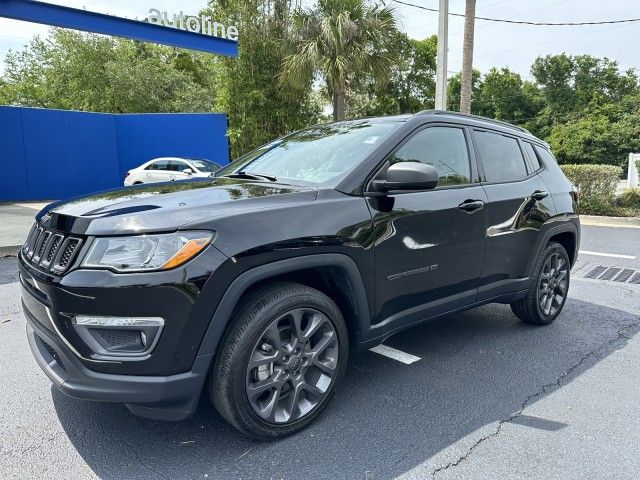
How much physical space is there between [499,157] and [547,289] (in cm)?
127

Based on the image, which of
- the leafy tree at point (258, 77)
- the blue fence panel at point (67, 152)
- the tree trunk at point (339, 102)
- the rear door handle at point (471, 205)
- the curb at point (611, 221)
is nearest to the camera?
the rear door handle at point (471, 205)

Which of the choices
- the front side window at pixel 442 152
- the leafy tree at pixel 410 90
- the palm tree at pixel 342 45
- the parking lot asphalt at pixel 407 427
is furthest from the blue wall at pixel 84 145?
the front side window at pixel 442 152

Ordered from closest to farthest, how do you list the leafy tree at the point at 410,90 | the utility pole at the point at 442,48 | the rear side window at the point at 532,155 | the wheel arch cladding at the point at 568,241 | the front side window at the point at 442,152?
the front side window at the point at 442,152 < the rear side window at the point at 532,155 < the wheel arch cladding at the point at 568,241 < the utility pole at the point at 442,48 < the leafy tree at the point at 410,90

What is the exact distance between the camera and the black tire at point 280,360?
2354 millimetres

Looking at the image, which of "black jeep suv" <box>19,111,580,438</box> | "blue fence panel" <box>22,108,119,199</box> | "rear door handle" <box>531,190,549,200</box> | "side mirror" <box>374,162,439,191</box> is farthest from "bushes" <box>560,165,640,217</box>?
"blue fence panel" <box>22,108,119,199</box>

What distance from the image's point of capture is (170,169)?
1536 centimetres

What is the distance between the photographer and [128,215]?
226 cm

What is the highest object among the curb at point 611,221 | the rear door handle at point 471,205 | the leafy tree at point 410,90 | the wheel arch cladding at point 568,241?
the leafy tree at point 410,90

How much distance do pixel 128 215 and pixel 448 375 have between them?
2307 millimetres

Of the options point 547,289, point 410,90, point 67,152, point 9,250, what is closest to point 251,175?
point 547,289

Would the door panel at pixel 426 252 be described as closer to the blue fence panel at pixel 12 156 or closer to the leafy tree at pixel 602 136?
the blue fence panel at pixel 12 156

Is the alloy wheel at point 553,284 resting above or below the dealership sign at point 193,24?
below

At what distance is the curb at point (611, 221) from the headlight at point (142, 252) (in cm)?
1073

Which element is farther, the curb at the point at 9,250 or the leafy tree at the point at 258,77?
the leafy tree at the point at 258,77
